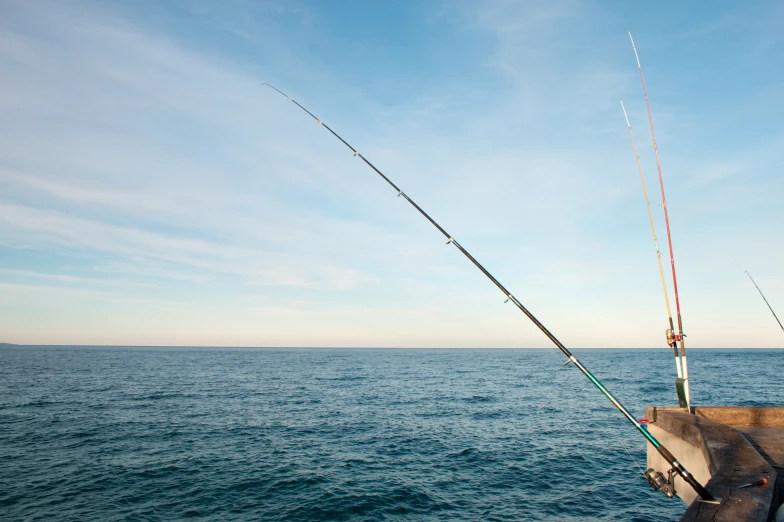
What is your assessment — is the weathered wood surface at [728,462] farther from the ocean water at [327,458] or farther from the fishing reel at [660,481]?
the ocean water at [327,458]

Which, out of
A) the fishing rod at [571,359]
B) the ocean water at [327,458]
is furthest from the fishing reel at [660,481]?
the ocean water at [327,458]

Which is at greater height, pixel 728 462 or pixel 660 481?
pixel 728 462

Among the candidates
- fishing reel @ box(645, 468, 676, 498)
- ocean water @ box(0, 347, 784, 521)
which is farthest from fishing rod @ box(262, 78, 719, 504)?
ocean water @ box(0, 347, 784, 521)

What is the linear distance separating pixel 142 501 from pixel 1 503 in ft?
15.1

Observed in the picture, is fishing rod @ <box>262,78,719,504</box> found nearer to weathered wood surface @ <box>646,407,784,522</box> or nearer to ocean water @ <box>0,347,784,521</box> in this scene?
weathered wood surface @ <box>646,407,784,522</box>

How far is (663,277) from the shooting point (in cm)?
1050

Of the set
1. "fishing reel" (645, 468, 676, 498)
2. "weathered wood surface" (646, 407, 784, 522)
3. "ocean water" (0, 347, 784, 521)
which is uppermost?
"weathered wood surface" (646, 407, 784, 522)

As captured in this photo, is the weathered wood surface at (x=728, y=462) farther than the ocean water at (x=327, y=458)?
No

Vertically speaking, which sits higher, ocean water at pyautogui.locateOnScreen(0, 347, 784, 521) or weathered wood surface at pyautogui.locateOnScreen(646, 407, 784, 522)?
weathered wood surface at pyautogui.locateOnScreen(646, 407, 784, 522)

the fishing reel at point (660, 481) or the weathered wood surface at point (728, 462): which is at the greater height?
the weathered wood surface at point (728, 462)

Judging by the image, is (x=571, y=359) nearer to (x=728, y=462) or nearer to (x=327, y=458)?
(x=728, y=462)

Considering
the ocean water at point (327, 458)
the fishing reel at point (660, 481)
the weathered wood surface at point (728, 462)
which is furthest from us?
the ocean water at point (327, 458)

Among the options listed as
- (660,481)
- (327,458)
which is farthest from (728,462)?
(327,458)

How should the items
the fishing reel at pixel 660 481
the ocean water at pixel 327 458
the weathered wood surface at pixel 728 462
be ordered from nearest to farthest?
the weathered wood surface at pixel 728 462 → the fishing reel at pixel 660 481 → the ocean water at pixel 327 458
